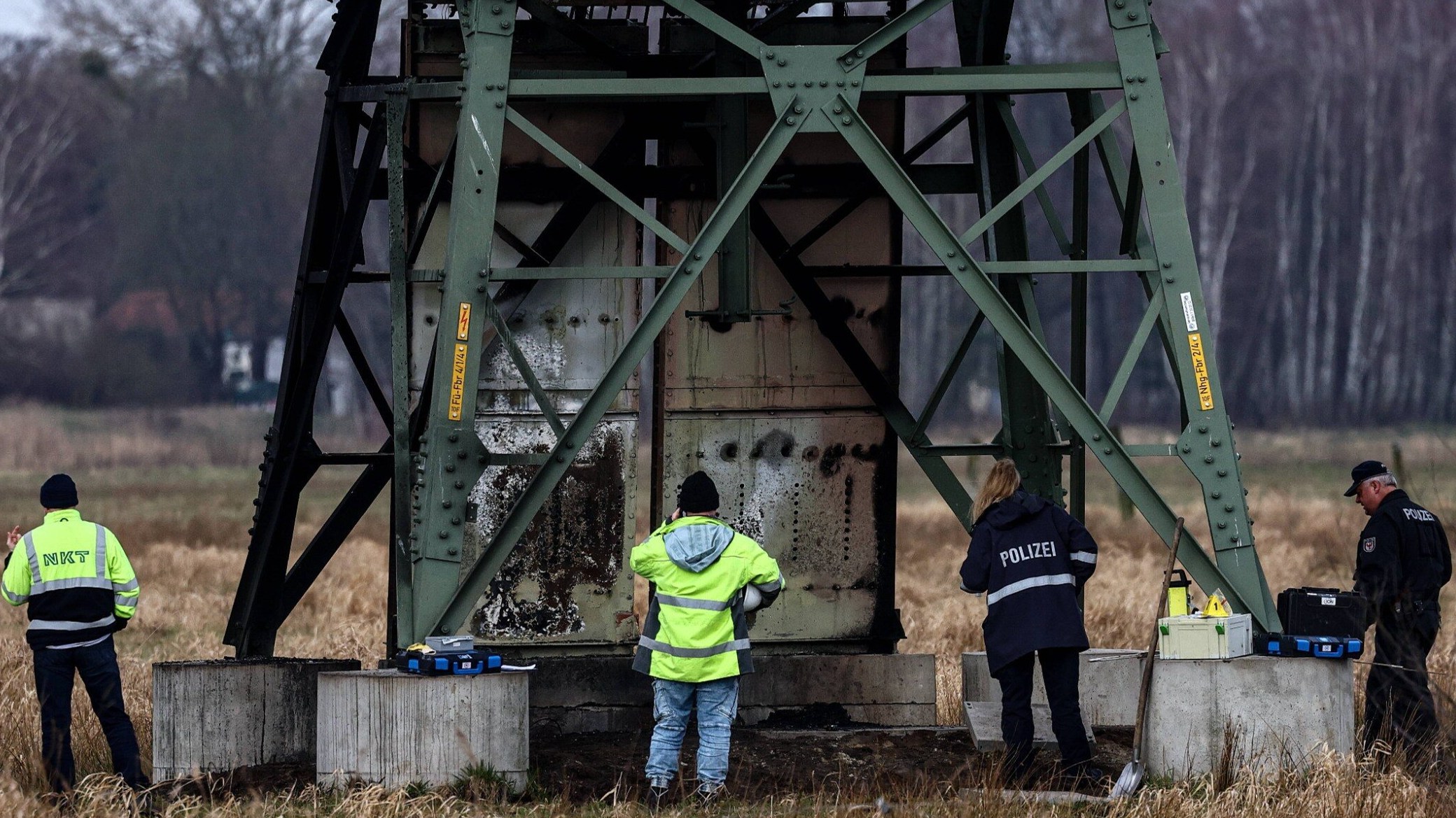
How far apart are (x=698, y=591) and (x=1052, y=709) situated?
6.57ft

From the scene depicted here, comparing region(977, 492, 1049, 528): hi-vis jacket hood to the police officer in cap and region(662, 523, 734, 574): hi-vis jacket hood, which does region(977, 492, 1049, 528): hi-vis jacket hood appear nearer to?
region(662, 523, 734, 574): hi-vis jacket hood

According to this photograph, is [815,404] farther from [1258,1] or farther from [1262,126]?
[1258,1]

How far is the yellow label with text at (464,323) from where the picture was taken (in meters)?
10.4

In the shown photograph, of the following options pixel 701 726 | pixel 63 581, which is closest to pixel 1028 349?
pixel 701 726

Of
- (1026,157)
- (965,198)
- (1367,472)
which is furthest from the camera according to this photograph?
(965,198)

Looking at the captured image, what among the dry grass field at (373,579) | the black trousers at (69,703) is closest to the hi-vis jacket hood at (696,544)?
the dry grass field at (373,579)

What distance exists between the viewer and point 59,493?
10547 millimetres

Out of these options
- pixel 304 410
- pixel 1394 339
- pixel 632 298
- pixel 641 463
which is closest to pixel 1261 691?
pixel 632 298

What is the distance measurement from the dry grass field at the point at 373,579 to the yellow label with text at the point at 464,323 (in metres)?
2.46

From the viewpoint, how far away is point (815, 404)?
13.4 m

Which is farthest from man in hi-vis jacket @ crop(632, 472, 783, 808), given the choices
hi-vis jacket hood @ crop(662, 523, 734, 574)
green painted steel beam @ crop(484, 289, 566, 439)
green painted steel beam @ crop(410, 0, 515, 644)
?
green painted steel beam @ crop(410, 0, 515, 644)

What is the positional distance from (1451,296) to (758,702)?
49700 mm

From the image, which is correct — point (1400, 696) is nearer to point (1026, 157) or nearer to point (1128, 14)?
point (1026, 157)

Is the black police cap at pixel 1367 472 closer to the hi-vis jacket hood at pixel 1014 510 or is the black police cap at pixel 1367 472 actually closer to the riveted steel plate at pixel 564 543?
the hi-vis jacket hood at pixel 1014 510
